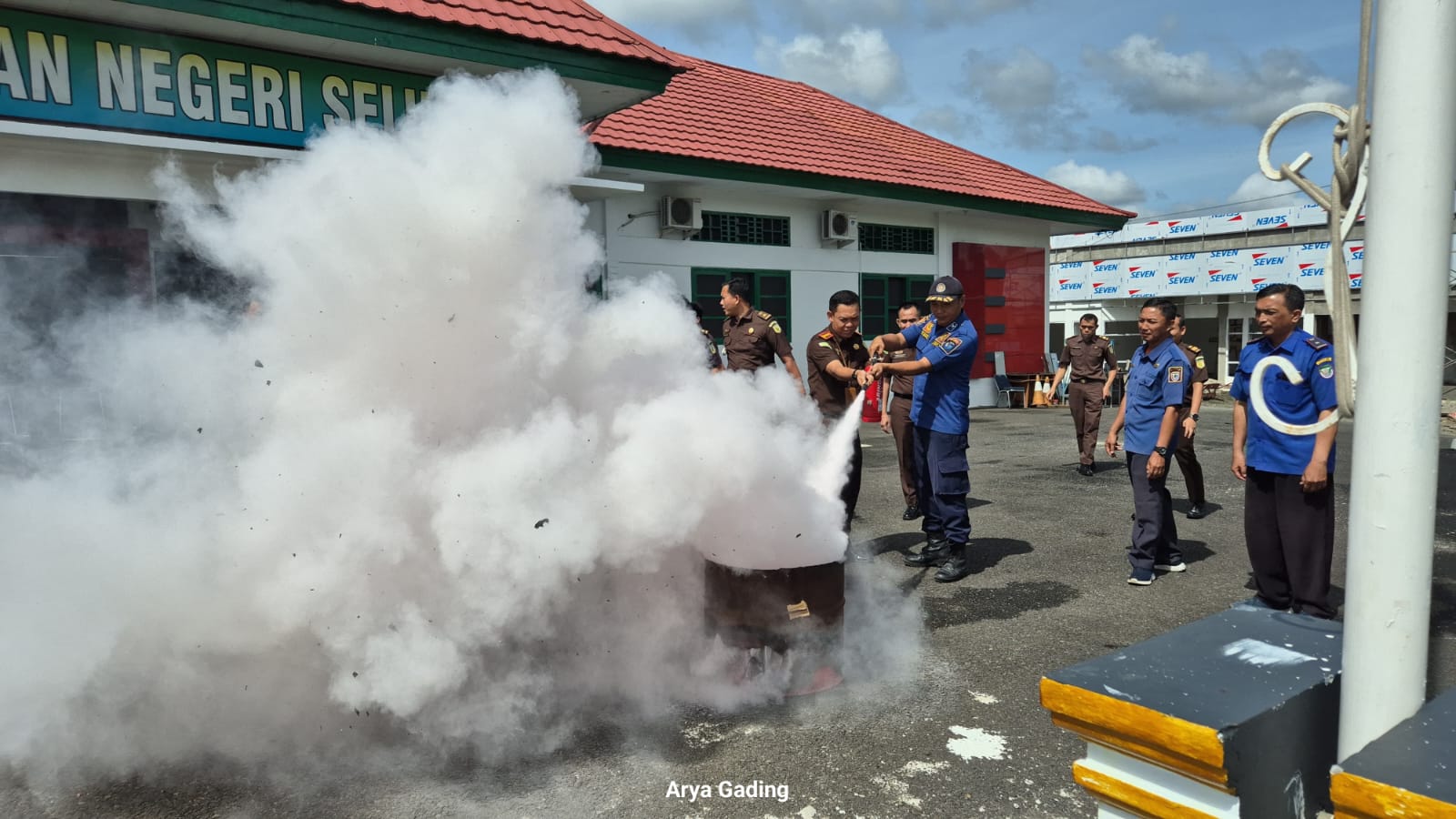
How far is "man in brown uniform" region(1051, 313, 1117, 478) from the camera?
8992 millimetres

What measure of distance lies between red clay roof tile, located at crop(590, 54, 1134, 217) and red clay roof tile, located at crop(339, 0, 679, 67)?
5.86ft

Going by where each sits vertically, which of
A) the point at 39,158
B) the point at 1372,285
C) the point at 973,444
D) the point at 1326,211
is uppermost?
the point at 39,158

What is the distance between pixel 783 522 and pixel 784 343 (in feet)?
8.72

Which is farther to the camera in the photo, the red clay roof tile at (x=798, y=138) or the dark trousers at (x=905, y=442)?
the red clay roof tile at (x=798, y=138)

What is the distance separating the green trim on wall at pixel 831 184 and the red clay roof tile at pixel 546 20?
7.39 ft

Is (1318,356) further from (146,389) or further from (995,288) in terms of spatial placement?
(995,288)

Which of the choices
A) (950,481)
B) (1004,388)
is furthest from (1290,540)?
(1004,388)

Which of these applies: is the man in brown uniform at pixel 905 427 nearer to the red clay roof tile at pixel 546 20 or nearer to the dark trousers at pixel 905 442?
the dark trousers at pixel 905 442

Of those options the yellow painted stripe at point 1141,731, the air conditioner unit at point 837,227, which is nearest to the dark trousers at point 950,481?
the yellow painted stripe at point 1141,731

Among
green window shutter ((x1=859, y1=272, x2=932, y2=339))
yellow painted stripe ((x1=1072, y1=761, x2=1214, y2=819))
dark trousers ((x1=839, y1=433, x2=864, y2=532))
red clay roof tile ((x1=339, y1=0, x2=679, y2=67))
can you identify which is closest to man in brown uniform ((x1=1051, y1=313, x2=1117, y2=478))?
dark trousers ((x1=839, y1=433, x2=864, y2=532))

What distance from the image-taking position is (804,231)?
1346cm

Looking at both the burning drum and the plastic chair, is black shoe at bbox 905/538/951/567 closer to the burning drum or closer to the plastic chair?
the burning drum

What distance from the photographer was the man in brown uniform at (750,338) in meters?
5.98

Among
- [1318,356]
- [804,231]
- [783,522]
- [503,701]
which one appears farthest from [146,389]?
[804,231]
